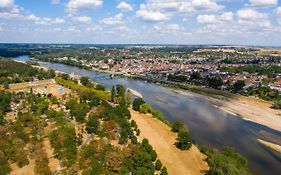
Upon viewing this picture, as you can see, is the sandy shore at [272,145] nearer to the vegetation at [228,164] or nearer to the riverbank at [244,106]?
the riverbank at [244,106]

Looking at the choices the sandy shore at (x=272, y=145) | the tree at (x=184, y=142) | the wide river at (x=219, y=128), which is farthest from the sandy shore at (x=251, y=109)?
the tree at (x=184, y=142)

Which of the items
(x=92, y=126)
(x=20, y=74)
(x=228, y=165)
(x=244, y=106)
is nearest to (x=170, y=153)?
(x=228, y=165)

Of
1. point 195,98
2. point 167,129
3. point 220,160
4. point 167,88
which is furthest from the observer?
point 167,88

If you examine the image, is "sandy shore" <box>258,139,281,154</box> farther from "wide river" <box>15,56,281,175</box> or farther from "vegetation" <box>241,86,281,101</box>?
"vegetation" <box>241,86,281,101</box>

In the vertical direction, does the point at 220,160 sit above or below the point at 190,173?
above

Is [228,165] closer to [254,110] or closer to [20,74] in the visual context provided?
[254,110]

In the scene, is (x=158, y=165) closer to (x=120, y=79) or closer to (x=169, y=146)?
(x=169, y=146)

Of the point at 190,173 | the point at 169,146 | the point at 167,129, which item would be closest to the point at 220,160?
the point at 190,173
